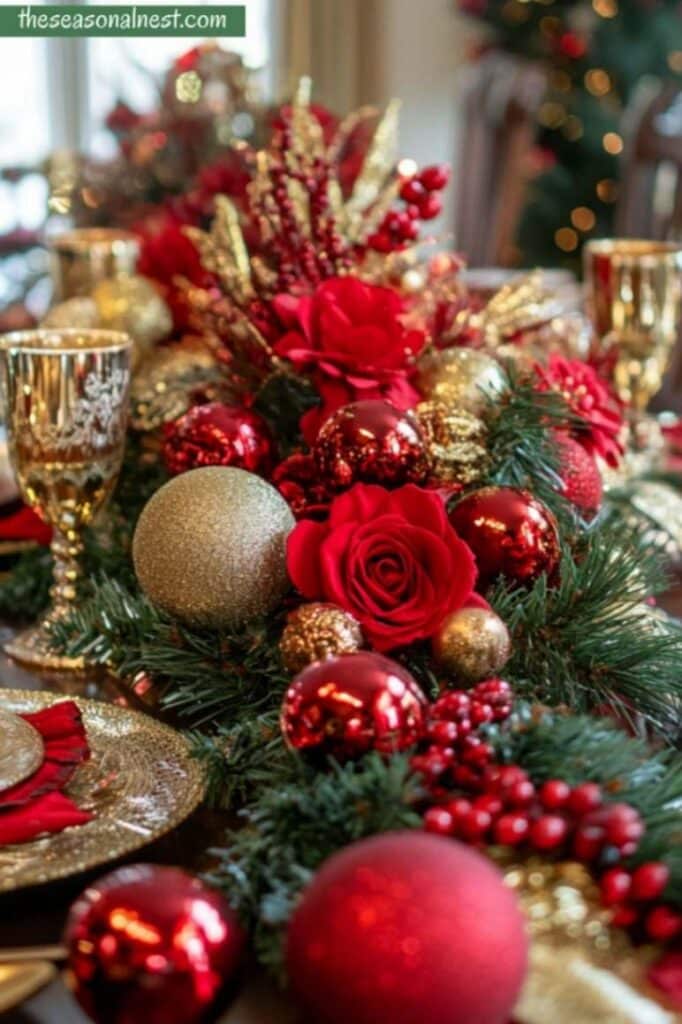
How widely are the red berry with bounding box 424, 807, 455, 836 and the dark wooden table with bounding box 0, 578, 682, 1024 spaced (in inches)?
2.9

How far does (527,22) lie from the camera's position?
3.71 metres

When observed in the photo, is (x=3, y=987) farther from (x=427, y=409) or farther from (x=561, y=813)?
(x=427, y=409)

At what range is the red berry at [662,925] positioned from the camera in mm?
448

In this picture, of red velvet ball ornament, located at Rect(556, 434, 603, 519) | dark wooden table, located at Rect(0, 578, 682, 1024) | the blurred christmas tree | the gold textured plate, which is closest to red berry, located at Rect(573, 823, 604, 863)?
dark wooden table, located at Rect(0, 578, 682, 1024)

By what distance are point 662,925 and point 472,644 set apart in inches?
7.2

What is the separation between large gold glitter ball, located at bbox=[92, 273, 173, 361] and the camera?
110 cm

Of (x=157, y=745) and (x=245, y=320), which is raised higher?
(x=245, y=320)

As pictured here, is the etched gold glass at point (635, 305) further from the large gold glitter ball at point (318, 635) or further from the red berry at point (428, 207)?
the large gold glitter ball at point (318, 635)

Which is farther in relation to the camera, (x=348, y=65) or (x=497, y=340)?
(x=348, y=65)

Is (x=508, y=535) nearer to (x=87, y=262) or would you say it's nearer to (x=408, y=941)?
(x=408, y=941)

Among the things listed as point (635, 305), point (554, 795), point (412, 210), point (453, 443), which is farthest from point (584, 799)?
point (635, 305)

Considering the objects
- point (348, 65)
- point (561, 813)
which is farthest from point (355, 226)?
point (348, 65)

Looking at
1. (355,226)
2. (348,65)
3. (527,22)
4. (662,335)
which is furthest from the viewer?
(348,65)

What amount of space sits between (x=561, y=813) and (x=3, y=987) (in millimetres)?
197
